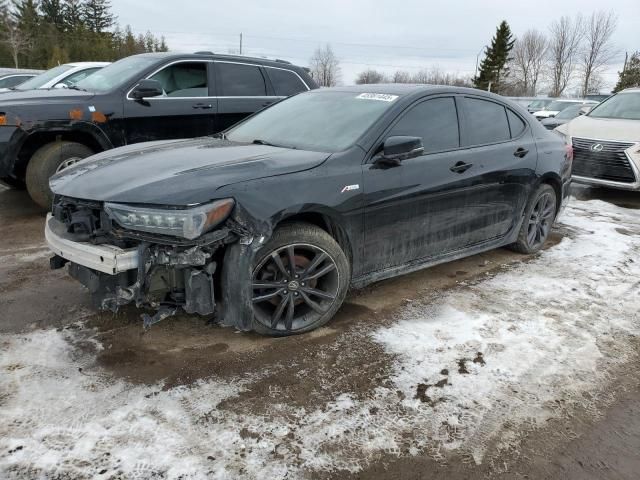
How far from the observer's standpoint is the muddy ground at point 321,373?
225 centimetres

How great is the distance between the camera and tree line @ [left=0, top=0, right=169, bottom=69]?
135 feet

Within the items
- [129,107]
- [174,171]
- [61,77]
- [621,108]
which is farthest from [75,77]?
[621,108]

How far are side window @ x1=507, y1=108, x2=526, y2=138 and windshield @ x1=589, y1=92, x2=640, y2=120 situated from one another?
4.90 meters

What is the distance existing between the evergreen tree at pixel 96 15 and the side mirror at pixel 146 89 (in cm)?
5988

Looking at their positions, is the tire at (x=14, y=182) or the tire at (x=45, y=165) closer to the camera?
the tire at (x=45, y=165)

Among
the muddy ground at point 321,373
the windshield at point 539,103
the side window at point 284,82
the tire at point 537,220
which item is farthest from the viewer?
the windshield at point 539,103

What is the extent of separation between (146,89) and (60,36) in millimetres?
50743

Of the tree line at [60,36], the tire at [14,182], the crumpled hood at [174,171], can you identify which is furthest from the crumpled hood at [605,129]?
the tree line at [60,36]

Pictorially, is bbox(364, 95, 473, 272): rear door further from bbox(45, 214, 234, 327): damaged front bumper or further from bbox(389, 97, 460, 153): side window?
bbox(45, 214, 234, 327): damaged front bumper

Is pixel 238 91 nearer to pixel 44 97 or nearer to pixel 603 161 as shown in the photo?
pixel 44 97

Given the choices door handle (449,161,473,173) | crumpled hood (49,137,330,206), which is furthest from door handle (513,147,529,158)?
crumpled hood (49,137,330,206)

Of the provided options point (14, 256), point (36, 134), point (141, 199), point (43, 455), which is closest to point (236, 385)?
point (43, 455)

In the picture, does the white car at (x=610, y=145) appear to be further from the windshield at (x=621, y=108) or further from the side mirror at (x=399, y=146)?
the side mirror at (x=399, y=146)

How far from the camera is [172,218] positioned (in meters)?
2.70
